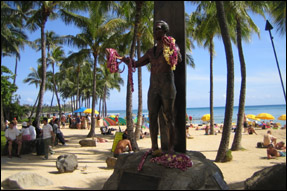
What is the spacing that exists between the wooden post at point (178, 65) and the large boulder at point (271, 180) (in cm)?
143

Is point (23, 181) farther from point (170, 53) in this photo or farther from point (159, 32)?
point (159, 32)

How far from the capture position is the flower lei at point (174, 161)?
4.20m

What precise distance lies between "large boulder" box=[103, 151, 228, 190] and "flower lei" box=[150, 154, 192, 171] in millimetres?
58

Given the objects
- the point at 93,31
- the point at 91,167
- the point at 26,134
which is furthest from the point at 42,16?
the point at 91,167

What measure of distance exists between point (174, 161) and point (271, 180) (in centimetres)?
175

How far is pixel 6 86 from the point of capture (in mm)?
21438

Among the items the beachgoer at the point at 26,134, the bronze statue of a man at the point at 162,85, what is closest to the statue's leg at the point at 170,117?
the bronze statue of a man at the point at 162,85

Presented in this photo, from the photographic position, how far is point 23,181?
5.08m

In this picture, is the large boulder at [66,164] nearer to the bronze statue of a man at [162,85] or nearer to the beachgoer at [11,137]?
the beachgoer at [11,137]

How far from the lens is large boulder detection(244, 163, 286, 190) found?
4266 mm

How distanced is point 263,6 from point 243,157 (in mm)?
6426

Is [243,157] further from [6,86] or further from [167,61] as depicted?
[6,86]

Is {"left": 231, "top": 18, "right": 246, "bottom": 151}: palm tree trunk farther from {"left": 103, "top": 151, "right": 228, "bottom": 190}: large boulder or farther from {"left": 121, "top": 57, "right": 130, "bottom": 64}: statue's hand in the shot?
{"left": 121, "top": 57, "right": 130, "bottom": 64}: statue's hand

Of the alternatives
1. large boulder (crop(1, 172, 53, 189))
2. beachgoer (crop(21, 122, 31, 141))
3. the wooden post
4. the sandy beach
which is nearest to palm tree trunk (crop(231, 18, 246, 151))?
the sandy beach
